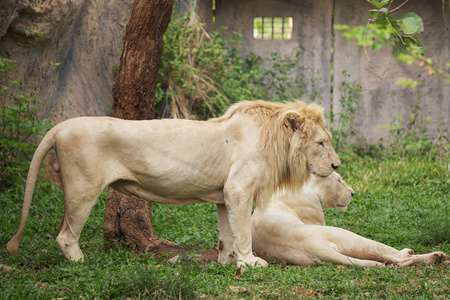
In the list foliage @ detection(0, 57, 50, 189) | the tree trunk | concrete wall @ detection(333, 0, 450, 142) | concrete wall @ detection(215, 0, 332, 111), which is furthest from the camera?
concrete wall @ detection(215, 0, 332, 111)

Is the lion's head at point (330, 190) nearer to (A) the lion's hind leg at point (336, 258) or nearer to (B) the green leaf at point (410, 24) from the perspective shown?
(A) the lion's hind leg at point (336, 258)

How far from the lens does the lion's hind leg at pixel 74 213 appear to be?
4422mm

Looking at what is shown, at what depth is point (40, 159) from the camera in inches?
172

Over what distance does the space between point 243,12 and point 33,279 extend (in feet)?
29.9

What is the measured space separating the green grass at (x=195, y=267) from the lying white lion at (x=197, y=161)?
35 cm

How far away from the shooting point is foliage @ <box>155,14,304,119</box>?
33.4 feet

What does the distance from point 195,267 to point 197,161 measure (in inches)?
33.9

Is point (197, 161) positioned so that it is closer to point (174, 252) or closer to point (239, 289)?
point (174, 252)

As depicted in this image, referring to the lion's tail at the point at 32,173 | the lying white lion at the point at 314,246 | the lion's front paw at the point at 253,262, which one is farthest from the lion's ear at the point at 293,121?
the lion's tail at the point at 32,173

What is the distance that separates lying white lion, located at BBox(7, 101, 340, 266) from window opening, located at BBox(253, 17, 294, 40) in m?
7.49

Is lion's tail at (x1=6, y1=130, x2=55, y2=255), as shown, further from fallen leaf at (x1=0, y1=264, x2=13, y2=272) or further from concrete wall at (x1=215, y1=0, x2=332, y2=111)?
concrete wall at (x1=215, y1=0, x2=332, y2=111)

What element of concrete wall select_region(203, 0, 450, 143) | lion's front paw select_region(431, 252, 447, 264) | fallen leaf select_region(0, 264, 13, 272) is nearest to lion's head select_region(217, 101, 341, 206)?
lion's front paw select_region(431, 252, 447, 264)

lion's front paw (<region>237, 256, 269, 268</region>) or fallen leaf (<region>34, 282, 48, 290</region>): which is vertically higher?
fallen leaf (<region>34, 282, 48, 290</region>)

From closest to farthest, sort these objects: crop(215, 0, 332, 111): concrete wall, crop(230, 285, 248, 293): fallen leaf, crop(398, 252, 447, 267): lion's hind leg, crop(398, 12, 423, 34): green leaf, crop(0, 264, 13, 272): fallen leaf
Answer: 1. crop(398, 12, 423, 34): green leaf
2. crop(230, 285, 248, 293): fallen leaf
3. crop(0, 264, 13, 272): fallen leaf
4. crop(398, 252, 447, 267): lion's hind leg
5. crop(215, 0, 332, 111): concrete wall
